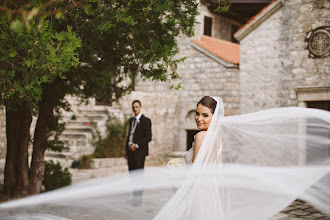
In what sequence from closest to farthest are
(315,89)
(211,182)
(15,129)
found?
(211,182), (15,129), (315,89)

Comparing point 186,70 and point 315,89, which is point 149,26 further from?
point 186,70

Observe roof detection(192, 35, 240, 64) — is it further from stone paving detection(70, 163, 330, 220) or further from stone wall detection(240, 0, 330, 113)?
stone paving detection(70, 163, 330, 220)

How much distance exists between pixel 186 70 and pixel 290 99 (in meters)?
6.63

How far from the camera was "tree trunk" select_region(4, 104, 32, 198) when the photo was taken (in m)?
6.94

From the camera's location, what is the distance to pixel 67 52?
14.8 feet

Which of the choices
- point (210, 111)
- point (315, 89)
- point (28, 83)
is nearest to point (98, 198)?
point (28, 83)

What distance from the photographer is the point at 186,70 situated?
1741cm

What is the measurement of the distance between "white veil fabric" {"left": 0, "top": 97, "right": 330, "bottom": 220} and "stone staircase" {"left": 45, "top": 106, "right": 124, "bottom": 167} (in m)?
8.56

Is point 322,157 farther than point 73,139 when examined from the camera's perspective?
No

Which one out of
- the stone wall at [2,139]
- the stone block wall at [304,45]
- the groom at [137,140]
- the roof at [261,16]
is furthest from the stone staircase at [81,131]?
the stone block wall at [304,45]

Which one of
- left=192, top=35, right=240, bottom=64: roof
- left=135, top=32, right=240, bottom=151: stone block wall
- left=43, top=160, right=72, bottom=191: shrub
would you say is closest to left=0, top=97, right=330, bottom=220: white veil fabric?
left=43, top=160, right=72, bottom=191: shrub

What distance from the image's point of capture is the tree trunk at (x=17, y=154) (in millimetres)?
6938

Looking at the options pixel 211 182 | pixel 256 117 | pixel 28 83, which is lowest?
pixel 211 182

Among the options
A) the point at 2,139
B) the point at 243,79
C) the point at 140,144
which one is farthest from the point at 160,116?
the point at 140,144
